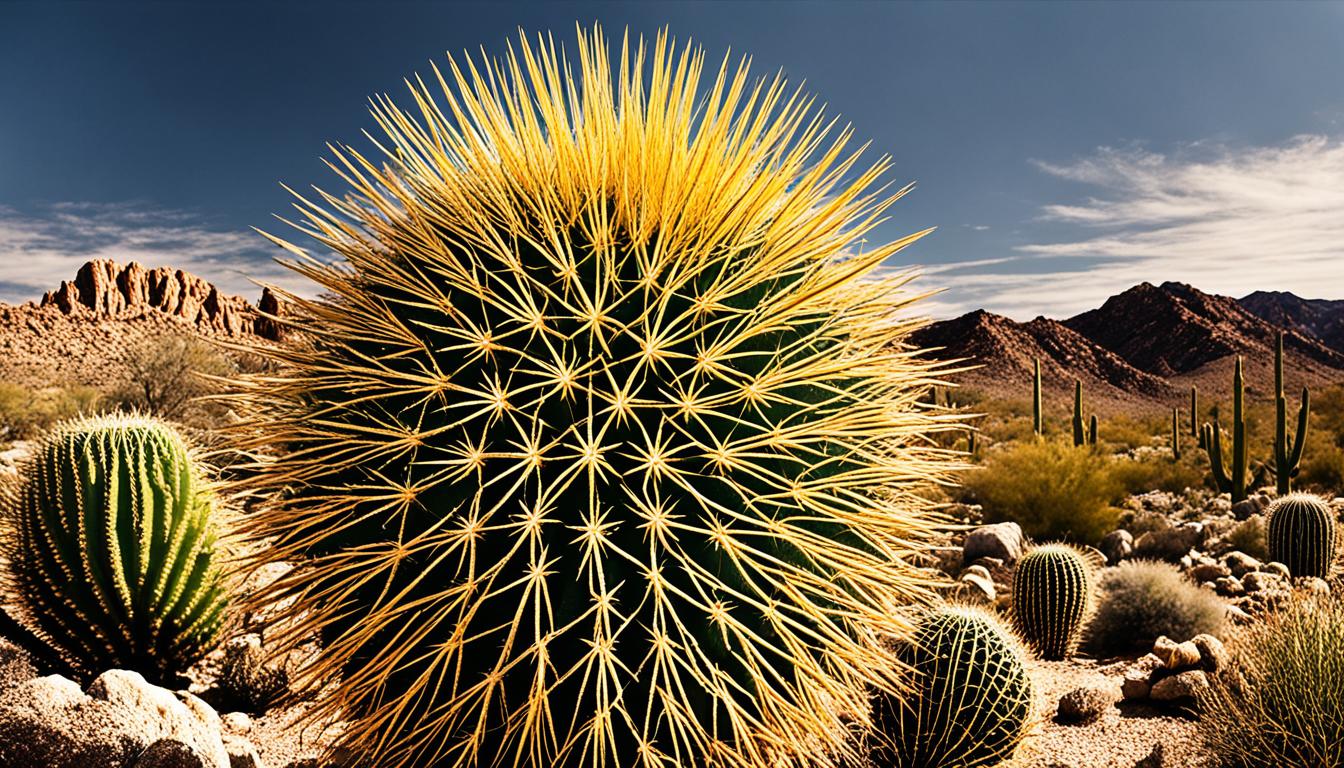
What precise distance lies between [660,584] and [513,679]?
41 centimetres

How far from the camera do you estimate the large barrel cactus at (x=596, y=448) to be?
5.90 ft

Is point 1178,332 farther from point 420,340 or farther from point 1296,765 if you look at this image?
point 420,340

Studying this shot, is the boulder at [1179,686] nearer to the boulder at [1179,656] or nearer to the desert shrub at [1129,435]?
the boulder at [1179,656]

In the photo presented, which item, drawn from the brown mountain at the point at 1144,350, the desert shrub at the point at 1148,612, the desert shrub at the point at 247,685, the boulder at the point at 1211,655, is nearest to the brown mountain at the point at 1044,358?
the brown mountain at the point at 1144,350

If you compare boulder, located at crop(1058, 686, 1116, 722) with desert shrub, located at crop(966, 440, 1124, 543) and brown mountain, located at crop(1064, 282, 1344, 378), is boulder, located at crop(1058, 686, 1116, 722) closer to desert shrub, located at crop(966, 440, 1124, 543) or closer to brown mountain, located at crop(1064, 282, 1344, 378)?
desert shrub, located at crop(966, 440, 1124, 543)

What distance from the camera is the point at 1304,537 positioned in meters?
9.62

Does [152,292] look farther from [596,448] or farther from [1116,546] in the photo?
[596,448]

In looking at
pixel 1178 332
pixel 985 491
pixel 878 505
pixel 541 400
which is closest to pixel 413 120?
pixel 541 400

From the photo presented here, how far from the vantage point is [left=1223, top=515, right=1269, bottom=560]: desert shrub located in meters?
10.8

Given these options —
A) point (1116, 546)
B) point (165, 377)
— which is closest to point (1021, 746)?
point (1116, 546)

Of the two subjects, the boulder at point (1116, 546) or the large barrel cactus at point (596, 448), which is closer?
the large barrel cactus at point (596, 448)

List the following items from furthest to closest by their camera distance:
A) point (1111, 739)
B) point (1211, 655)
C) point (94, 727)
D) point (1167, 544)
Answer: point (1167, 544) → point (1211, 655) → point (1111, 739) → point (94, 727)

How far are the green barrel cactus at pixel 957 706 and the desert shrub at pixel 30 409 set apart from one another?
16.3m

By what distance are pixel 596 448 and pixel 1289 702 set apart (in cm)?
453
